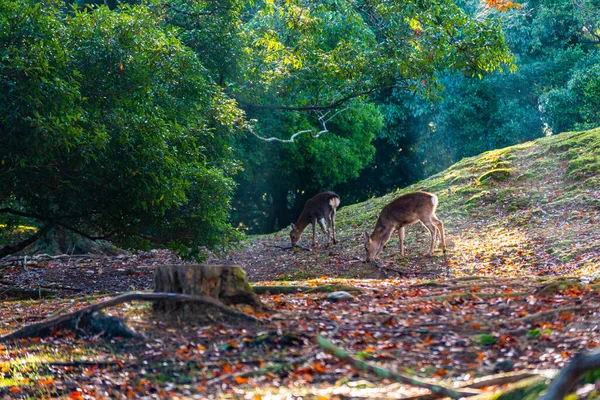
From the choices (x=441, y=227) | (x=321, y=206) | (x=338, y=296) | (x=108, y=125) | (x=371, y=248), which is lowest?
(x=338, y=296)

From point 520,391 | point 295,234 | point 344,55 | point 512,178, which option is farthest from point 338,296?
point 512,178

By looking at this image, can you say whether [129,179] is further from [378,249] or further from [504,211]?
[504,211]

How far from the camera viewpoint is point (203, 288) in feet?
24.9

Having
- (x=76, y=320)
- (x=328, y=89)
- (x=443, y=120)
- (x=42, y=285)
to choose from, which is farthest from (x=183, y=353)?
(x=443, y=120)

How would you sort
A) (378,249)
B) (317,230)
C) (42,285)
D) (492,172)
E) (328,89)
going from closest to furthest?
(42,285)
(378,249)
(328,89)
(492,172)
(317,230)

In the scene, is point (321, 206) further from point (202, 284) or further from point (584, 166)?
point (202, 284)

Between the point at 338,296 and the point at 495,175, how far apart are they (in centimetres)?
1402

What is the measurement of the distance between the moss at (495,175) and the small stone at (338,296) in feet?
44.5

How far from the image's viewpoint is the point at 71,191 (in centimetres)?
1316

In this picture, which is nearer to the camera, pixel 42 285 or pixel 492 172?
pixel 42 285

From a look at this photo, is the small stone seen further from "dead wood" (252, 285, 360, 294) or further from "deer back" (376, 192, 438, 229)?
"deer back" (376, 192, 438, 229)

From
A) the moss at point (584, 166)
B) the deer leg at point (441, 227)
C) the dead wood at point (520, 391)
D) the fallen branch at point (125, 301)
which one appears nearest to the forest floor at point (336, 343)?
the fallen branch at point (125, 301)

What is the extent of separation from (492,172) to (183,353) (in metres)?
16.6

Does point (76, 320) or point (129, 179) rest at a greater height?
point (129, 179)
